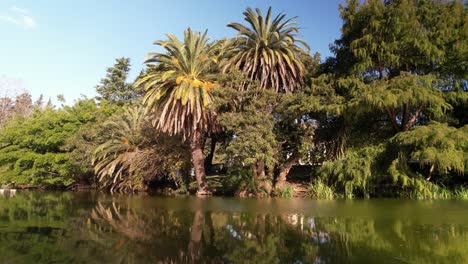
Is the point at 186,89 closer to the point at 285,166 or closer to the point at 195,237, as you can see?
the point at 285,166

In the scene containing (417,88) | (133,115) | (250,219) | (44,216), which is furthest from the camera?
(133,115)

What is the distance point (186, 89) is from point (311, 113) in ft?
31.5

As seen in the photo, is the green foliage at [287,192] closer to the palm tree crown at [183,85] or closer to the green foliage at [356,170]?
the green foliage at [356,170]

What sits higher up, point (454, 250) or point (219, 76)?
point (219, 76)

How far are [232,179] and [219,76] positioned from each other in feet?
25.0

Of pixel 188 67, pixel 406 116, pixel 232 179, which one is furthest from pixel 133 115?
pixel 406 116

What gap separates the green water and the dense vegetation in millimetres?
9071

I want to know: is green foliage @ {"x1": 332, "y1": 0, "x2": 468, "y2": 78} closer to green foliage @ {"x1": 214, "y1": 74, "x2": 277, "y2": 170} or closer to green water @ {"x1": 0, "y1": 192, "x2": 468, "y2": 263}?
green foliage @ {"x1": 214, "y1": 74, "x2": 277, "y2": 170}

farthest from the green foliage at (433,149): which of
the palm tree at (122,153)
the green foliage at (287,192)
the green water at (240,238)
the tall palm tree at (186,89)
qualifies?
the palm tree at (122,153)

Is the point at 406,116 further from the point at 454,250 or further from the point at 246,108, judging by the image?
the point at 454,250

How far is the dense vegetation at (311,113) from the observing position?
23.5m

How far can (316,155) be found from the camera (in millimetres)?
29953

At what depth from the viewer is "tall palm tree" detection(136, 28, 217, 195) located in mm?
27237

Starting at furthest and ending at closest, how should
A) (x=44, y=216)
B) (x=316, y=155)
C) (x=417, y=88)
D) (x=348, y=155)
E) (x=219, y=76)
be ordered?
(x=316, y=155), (x=219, y=76), (x=348, y=155), (x=417, y=88), (x=44, y=216)
